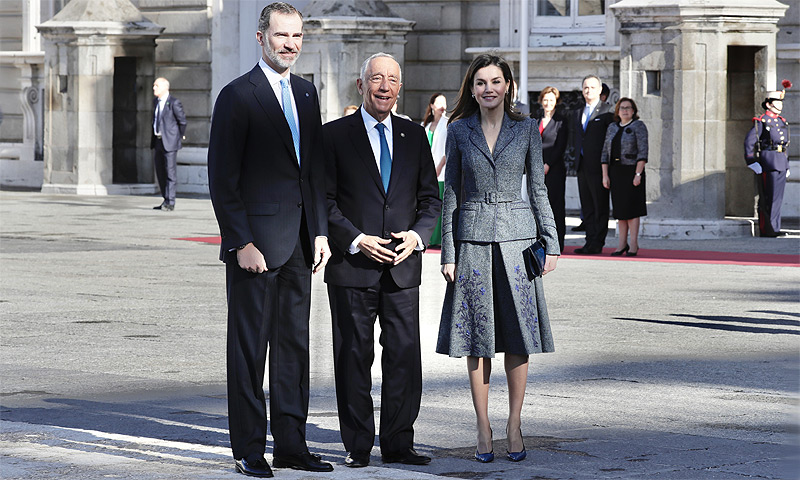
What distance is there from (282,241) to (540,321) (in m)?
1.23

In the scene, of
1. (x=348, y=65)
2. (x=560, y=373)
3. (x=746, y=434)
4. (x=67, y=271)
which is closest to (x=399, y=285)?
(x=746, y=434)

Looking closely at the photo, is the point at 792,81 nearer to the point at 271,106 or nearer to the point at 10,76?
the point at 10,76

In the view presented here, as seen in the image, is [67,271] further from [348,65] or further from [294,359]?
[348,65]

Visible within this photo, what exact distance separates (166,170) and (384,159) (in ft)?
56.5

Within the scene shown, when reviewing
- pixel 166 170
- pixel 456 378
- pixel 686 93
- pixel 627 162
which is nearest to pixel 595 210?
pixel 627 162

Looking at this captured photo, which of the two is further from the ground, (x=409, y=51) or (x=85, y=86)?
(x=409, y=51)

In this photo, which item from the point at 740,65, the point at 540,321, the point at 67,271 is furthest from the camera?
the point at 740,65

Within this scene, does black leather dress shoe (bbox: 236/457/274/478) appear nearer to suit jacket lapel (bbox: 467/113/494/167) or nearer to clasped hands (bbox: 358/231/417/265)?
clasped hands (bbox: 358/231/417/265)

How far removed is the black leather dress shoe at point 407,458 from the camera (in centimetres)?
683

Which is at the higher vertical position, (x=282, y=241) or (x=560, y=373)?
(x=282, y=241)

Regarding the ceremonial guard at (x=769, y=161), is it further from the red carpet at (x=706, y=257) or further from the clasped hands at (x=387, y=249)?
the clasped hands at (x=387, y=249)

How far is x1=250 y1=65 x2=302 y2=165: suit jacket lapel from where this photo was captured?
6.74m

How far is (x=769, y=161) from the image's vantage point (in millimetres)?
19469

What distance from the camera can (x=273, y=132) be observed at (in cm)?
675
